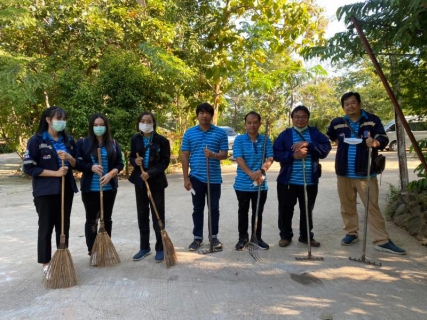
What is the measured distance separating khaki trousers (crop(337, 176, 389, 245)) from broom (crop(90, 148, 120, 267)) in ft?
9.43

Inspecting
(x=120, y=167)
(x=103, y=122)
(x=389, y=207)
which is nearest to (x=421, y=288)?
(x=389, y=207)

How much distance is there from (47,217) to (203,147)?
1.87m

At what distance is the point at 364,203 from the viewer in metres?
4.07

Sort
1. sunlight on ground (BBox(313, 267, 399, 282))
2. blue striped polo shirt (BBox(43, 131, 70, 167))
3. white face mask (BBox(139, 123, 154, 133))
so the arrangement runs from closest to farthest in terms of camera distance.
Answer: sunlight on ground (BBox(313, 267, 399, 282)) → blue striped polo shirt (BBox(43, 131, 70, 167)) → white face mask (BBox(139, 123, 154, 133))

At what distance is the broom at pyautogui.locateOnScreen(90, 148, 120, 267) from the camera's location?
373 cm

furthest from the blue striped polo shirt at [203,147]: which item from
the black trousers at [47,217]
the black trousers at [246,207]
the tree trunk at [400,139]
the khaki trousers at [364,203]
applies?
the tree trunk at [400,139]

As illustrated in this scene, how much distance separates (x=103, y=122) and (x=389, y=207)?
461cm

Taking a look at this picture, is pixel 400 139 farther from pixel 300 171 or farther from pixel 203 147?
pixel 203 147

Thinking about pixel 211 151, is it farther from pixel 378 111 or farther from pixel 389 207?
pixel 378 111

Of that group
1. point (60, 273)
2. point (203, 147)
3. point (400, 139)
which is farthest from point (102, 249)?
point (400, 139)

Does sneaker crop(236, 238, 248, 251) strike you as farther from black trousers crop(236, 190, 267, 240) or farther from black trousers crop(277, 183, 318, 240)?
black trousers crop(277, 183, 318, 240)

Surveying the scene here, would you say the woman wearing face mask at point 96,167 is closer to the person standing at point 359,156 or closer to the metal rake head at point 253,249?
the metal rake head at point 253,249

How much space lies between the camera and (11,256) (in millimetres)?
4172

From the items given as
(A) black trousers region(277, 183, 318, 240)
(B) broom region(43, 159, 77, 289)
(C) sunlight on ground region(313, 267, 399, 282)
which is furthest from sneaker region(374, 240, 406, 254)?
(B) broom region(43, 159, 77, 289)
